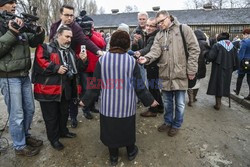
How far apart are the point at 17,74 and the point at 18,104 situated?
0.43 m

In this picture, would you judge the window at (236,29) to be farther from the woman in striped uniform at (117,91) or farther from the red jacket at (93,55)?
the woman in striped uniform at (117,91)

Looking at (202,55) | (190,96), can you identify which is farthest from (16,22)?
(190,96)

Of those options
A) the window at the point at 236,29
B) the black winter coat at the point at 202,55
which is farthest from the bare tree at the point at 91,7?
the black winter coat at the point at 202,55

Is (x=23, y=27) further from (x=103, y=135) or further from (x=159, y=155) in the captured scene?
(x=159, y=155)

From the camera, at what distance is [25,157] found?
10.1 feet

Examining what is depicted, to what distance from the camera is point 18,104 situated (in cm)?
288

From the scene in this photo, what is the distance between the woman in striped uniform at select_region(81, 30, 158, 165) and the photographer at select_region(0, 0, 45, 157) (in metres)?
0.99

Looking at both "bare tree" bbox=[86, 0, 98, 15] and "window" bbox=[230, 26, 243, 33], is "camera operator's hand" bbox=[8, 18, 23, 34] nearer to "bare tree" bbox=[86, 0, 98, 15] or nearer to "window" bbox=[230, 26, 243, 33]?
"window" bbox=[230, 26, 243, 33]

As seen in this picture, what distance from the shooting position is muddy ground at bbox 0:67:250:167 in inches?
118

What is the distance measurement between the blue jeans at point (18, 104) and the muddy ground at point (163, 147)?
0.41m

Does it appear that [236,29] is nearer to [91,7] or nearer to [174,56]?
[174,56]

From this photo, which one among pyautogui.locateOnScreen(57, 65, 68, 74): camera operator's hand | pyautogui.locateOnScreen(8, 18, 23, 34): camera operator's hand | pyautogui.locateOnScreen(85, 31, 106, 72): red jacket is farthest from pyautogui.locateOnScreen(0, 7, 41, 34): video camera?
pyautogui.locateOnScreen(85, 31, 106, 72): red jacket

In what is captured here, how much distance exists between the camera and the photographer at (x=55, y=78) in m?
2.96

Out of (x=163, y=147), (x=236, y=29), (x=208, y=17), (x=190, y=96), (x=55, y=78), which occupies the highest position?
(x=208, y=17)
